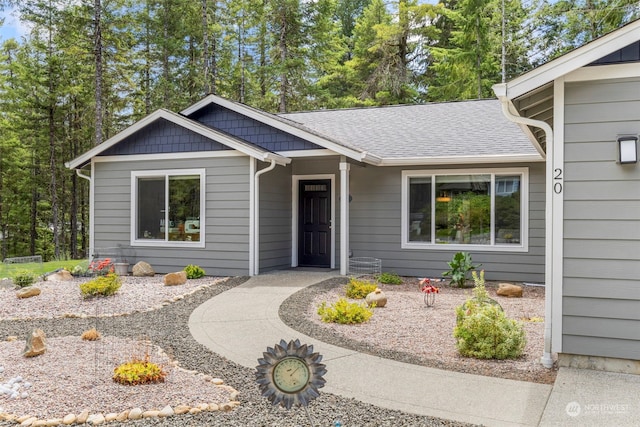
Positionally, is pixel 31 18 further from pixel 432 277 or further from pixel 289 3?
pixel 432 277

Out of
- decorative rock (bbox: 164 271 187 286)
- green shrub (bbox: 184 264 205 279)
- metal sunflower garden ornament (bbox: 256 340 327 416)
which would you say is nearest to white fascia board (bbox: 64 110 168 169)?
green shrub (bbox: 184 264 205 279)

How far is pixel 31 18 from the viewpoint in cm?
1641

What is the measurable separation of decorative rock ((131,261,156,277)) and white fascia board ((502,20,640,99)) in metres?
7.99

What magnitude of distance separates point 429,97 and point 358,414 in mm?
20277

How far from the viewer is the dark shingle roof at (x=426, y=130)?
9555 millimetres

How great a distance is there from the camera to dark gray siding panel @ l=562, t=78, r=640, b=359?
4004 mm

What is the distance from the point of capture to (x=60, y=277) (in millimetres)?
9328

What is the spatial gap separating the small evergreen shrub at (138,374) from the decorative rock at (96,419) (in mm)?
546

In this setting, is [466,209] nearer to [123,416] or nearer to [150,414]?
[150,414]

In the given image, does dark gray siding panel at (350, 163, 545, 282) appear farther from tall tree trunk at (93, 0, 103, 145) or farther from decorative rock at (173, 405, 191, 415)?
tall tree trunk at (93, 0, 103, 145)

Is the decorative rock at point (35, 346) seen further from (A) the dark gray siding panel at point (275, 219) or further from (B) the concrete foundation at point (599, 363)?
(A) the dark gray siding panel at point (275, 219)

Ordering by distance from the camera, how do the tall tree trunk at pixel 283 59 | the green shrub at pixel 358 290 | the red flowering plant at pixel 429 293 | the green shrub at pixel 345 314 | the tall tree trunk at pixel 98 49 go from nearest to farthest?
the green shrub at pixel 345 314, the red flowering plant at pixel 429 293, the green shrub at pixel 358 290, the tall tree trunk at pixel 98 49, the tall tree trunk at pixel 283 59

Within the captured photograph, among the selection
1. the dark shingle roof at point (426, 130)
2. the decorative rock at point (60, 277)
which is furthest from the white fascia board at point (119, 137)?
the dark shingle roof at point (426, 130)

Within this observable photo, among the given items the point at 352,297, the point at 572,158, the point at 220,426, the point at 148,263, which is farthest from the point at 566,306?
the point at 148,263
